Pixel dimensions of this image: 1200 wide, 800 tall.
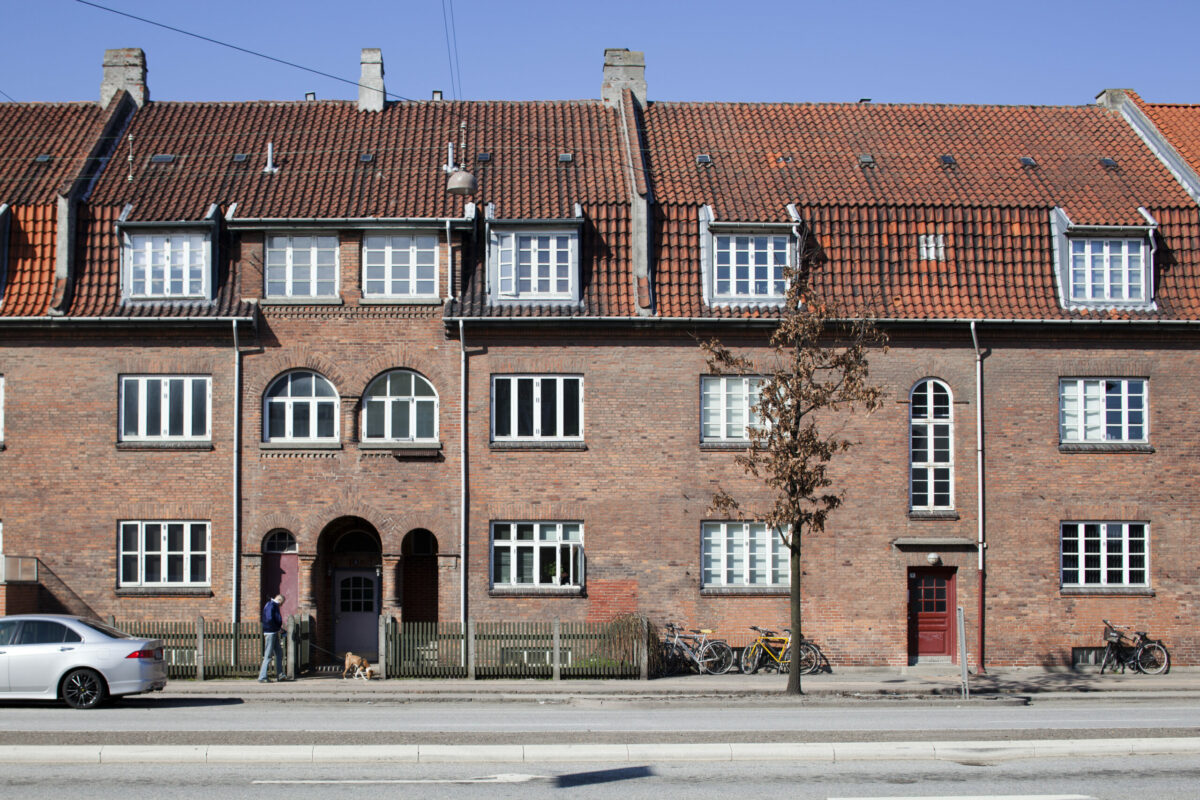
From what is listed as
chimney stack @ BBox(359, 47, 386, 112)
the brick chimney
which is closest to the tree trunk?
chimney stack @ BBox(359, 47, 386, 112)

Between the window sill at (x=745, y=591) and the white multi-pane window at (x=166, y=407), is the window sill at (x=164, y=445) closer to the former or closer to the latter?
the white multi-pane window at (x=166, y=407)

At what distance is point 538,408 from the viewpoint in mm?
28344

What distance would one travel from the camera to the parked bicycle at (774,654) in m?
27.6

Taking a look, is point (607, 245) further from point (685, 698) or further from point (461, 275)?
point (685, 698)

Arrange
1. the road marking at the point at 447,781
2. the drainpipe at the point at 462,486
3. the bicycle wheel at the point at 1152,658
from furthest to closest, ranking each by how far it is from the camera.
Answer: the bicycle wheel at the point at 1152,658 < the drainpipe at the point at 462,486 < the road marking at the point at 447,781

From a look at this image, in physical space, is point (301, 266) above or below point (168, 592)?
above

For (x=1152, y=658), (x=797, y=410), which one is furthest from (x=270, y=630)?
(x=1152, y=658)

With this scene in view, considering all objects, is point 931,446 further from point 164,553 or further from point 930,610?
point 164,553

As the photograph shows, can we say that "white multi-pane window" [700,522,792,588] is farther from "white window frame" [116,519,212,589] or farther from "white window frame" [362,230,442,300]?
"white window frame" [116,519,212,589]

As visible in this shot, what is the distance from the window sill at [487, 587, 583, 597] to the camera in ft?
91.6

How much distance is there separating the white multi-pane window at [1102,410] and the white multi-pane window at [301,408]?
1619cm

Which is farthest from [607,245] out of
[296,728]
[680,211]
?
[296,728]

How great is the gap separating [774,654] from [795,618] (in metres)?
4.04

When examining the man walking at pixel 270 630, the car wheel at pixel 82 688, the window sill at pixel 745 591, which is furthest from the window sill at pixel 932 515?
the car wheel at pixel 82 688
